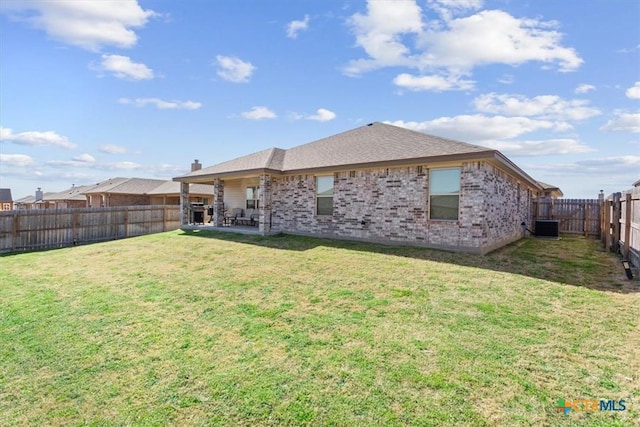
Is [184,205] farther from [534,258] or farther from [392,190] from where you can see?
[534,258]

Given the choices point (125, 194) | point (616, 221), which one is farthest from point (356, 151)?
point (125, 194)

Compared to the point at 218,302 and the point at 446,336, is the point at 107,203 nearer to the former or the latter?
the point at 218,302

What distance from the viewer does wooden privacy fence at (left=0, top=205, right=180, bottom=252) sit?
12875 millimetres

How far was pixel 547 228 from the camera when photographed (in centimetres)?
1516

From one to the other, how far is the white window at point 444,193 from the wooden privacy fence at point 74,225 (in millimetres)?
15288

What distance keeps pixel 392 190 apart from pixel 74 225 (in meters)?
14.6

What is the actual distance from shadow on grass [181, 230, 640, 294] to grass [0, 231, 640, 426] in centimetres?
11

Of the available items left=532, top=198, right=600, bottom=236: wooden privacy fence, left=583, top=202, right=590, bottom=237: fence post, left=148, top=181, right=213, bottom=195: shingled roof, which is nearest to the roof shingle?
left=532, top=198, right=600, bottom=236: wooden privacy fence

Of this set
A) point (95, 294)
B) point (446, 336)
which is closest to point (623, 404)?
point (446, 336)

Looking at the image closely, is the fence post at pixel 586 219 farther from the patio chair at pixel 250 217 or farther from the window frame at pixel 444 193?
the patio chair at pixel 250 217

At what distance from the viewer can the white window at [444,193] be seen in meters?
9.59

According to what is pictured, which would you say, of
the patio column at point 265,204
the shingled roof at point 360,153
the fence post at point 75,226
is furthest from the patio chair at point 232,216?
the fence post at point 75,226

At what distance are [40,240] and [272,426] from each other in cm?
1590

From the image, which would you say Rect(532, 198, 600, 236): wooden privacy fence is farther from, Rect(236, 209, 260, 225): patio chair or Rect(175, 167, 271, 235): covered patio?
Rect(236, 209, 260, 225): patio chair
